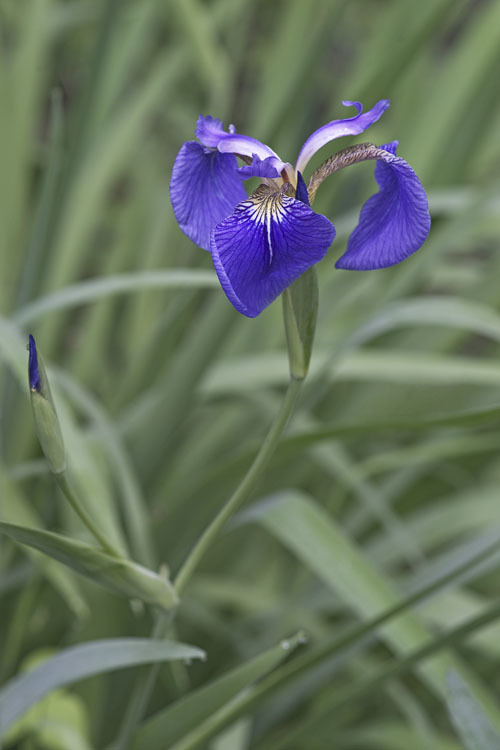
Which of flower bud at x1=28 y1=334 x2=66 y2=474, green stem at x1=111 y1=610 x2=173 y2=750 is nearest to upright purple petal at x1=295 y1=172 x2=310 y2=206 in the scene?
flower bud at x1=28 y1=334 x2=66 y2=474

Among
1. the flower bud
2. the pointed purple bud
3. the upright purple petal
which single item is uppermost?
the upright purple petal

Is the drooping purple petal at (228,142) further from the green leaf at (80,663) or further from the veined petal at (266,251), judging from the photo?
the green leaf at (80,663)

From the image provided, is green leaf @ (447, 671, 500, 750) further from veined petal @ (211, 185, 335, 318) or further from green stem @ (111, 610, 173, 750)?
veined petal @ (211, 185, 335, 318)

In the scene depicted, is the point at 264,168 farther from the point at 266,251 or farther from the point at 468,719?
the point at 468,719

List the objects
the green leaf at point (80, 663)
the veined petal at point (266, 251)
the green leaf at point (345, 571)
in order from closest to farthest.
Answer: the veined petal at point (266, 251) < the green leaf at point (80, 663) < the green leaf at point (345, 571)

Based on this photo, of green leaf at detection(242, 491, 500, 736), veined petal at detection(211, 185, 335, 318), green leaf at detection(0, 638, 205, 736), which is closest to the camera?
veined petal at detection(211, 185, 335, 318)

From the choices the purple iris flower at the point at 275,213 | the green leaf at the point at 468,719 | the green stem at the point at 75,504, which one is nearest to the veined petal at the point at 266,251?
the purple iris flower at the point at 275,213

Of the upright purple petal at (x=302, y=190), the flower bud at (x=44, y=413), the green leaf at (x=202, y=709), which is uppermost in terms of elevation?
the upright purple petal at (x=302, y=190)

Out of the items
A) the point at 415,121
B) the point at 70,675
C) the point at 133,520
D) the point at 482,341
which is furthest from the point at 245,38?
the point at 70,675
